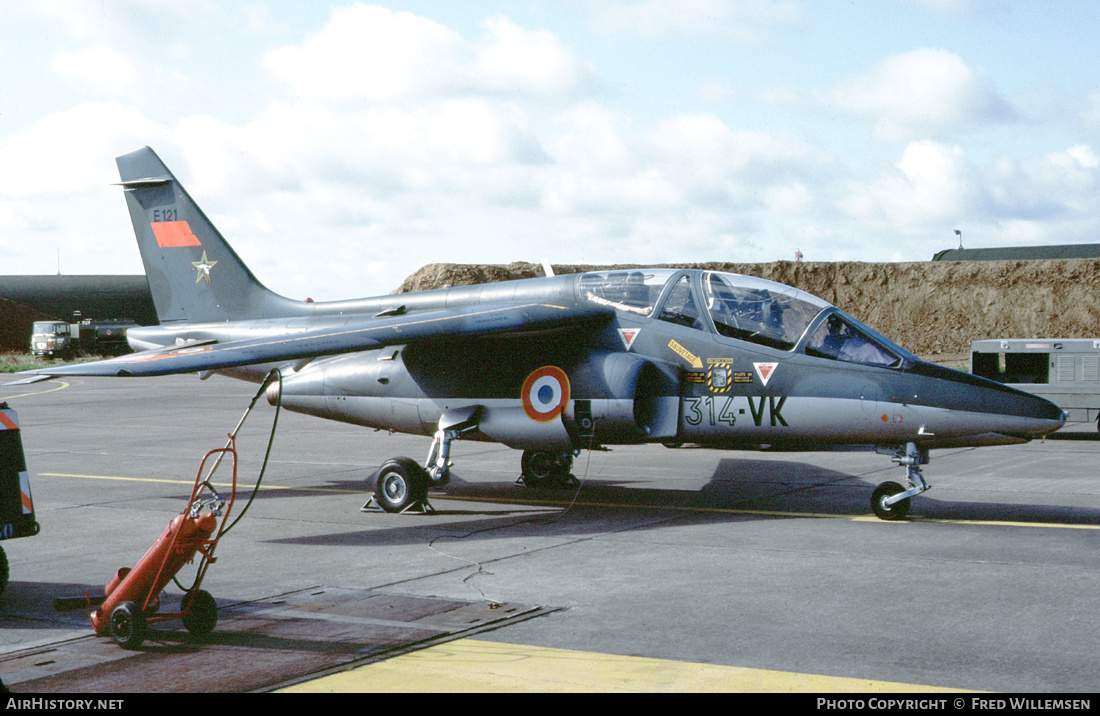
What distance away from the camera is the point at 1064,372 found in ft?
72.6

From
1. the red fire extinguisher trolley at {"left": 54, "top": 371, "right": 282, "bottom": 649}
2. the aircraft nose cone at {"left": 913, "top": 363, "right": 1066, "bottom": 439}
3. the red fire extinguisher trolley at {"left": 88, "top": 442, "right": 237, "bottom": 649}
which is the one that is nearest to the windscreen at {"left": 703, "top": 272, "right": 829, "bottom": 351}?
the aircraft nose cone at {"left": 913, "top": 363, "right": 1066, "bottom": 439}

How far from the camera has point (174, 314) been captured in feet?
54.4

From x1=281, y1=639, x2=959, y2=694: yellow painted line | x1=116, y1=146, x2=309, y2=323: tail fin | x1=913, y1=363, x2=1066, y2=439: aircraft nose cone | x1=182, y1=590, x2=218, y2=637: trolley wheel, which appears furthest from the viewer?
x1=116, y1=146, x2=309, y2=323: tail fin

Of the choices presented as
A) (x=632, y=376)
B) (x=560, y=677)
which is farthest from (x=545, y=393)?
(x=560, y=677)

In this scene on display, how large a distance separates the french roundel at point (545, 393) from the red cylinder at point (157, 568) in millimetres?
5908

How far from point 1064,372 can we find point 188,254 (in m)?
17.8

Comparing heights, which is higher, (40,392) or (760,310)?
(760,310)

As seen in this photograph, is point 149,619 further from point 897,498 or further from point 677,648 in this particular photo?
point 897,498

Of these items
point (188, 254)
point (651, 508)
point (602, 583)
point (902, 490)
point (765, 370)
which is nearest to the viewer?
point (602, 583)

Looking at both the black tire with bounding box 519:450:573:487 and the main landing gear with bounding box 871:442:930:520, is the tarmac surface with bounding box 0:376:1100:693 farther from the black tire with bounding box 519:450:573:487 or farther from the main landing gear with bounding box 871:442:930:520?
the black tire with bounding box 519:450:573:487

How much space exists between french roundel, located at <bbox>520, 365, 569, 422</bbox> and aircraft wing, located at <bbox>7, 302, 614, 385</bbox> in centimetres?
61

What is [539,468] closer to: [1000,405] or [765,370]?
[765,370]

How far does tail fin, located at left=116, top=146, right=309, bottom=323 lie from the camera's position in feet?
53.5

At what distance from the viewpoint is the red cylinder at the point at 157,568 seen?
272 inches
